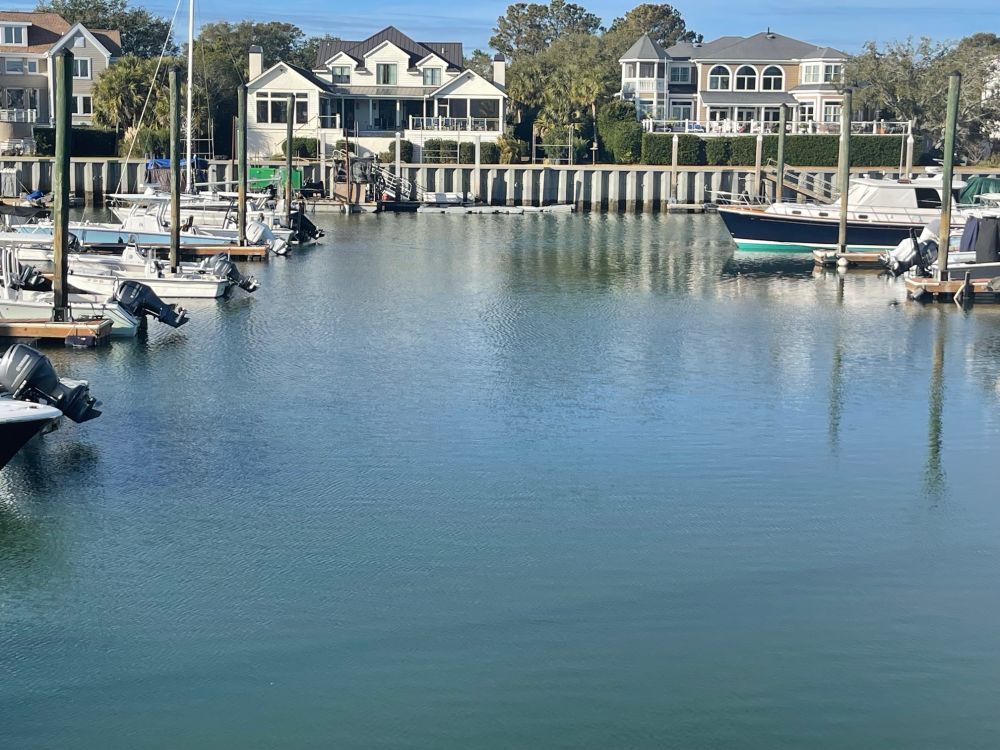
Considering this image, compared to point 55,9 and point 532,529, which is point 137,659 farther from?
point 55,9

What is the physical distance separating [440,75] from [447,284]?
45.9m

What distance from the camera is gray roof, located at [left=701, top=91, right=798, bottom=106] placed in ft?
273

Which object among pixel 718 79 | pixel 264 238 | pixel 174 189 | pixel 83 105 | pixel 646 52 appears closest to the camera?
pixel 174 189

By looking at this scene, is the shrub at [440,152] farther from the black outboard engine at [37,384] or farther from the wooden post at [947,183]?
the black outboard engine at [37,384]

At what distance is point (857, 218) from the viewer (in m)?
44.2

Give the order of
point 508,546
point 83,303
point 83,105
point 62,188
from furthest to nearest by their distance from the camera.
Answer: point 83,105 → point 83,303 → point 62,188 → point 508,546

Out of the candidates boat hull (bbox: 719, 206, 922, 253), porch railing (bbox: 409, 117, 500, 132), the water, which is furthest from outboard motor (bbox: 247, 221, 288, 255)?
porch railing (bbox: 409, 117, 500, 132)

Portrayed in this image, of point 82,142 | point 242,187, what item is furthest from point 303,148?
point 242,187

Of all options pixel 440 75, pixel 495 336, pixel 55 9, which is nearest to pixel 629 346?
pixel 495 336

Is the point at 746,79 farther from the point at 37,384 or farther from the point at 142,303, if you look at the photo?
the point at 37,384

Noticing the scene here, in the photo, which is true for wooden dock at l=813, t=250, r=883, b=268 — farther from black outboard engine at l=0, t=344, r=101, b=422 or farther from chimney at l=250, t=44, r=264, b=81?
chimney at l=250, t=44, r=264, b=81

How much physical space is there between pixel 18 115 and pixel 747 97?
4215cm

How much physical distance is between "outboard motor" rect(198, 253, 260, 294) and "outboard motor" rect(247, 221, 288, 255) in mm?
8935

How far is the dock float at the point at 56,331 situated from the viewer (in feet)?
83.7
